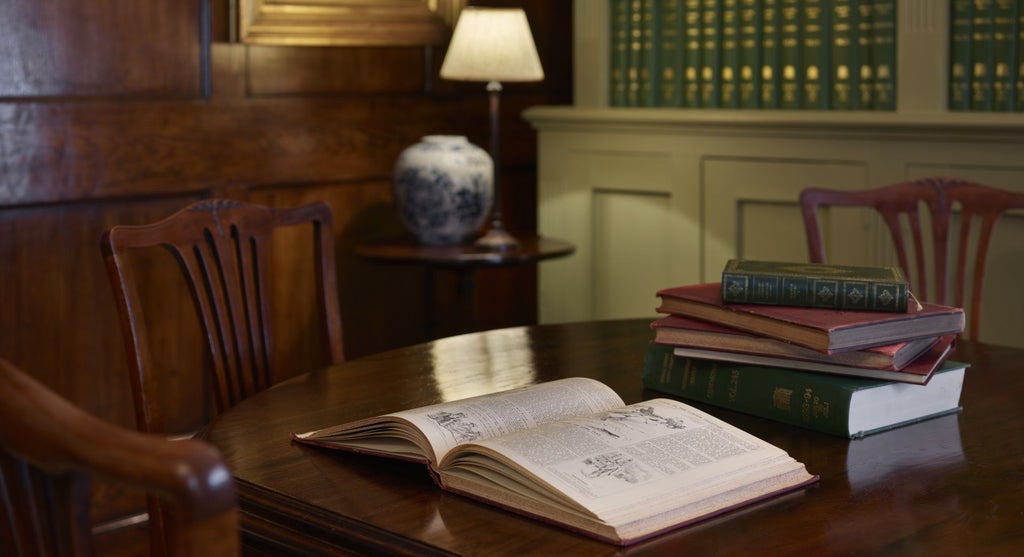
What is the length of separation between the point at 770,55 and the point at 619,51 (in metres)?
0.52

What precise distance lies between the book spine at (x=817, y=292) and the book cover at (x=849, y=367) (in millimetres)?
63

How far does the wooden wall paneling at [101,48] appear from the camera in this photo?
270 centimetres

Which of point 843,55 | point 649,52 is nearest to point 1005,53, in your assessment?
point 843,55

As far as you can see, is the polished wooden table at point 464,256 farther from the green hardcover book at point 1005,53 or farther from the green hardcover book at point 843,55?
the green hardcover book at point 1005,53

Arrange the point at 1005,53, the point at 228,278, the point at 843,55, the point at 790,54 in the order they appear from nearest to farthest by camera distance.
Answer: the point at 228,278 < the point at 1005,53 < the point at 843,55 < the point at 790,54

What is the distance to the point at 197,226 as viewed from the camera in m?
1.87

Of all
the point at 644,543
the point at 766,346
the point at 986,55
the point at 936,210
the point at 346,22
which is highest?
the point at 346,22

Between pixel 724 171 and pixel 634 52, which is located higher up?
pixel 634 52

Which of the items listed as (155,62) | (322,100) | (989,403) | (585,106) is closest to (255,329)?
(989,403)

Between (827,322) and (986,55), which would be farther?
(986,55)

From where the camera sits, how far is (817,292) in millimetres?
1399

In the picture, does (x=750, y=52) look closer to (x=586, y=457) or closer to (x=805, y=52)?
(x=805, y=52)

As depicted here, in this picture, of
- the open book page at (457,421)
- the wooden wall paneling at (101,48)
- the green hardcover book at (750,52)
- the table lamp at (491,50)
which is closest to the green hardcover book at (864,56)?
the green hardcover book at (750,52)

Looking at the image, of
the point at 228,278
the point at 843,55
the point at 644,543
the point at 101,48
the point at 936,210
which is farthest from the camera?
the point at 843,55
